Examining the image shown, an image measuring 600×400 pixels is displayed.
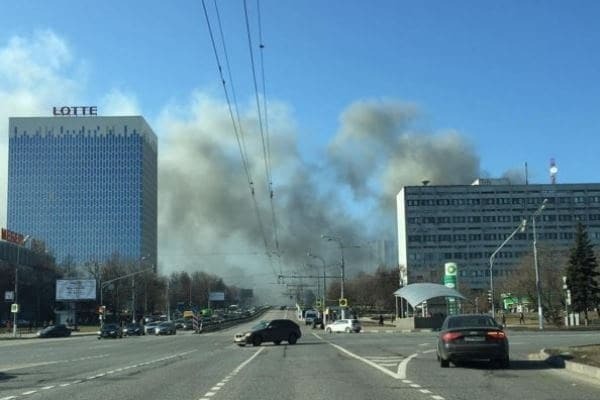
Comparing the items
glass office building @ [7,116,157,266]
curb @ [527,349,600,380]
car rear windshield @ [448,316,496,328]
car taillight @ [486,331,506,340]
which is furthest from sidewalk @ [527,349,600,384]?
glass office building @ [7,116,157,266]

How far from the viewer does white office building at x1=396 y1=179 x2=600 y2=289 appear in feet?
574

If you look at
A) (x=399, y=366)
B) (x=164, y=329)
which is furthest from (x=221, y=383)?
(x=164, y=329)

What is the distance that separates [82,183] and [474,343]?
14831 centimetres

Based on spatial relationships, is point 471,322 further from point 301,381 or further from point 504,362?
point 301,381

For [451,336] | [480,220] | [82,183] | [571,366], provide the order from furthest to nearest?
[480,220] < [82,183] < [451,336] < [571,366]

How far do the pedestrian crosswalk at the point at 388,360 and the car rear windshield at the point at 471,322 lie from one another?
2.21 meters

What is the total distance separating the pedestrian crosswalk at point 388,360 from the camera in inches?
855

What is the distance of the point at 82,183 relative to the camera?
157875 mm

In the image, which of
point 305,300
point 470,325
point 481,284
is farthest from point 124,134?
point 470,325

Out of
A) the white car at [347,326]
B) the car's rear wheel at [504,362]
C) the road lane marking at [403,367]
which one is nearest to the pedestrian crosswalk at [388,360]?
the road lane marking at [403,367]

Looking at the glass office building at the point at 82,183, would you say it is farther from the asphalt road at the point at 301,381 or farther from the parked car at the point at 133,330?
the asphalt road at the point at 301,381

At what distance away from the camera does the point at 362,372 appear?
1961 cm

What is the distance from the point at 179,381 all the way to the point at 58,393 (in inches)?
126

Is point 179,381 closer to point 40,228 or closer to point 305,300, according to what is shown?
point 40,228
